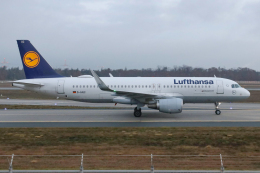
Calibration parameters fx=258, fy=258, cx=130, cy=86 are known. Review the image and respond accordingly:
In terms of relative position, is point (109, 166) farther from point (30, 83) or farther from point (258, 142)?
point (30, 83)

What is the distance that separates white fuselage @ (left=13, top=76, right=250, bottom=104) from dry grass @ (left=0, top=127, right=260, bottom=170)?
6.88 m

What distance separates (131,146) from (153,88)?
426 inches

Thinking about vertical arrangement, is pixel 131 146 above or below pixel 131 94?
below

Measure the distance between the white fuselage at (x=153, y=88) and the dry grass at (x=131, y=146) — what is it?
6.88 m

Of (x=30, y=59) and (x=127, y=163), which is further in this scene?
(x=30, y=59)

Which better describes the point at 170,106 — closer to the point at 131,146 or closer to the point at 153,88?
the point at 153,88

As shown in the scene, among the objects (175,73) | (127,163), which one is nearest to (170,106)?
(127,163)

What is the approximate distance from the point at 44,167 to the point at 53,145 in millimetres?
3900

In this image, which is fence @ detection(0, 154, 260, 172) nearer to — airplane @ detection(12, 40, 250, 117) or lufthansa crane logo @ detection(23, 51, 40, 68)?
airplane @ detection(12, 40, 250, 117)

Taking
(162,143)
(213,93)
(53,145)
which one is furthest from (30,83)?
(213,93)

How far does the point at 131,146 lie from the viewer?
1269 centimetres

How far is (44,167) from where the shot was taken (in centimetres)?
905

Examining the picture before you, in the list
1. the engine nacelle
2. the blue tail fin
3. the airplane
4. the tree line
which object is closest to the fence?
the engine nacelle

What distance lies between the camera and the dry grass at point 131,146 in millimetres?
9352
